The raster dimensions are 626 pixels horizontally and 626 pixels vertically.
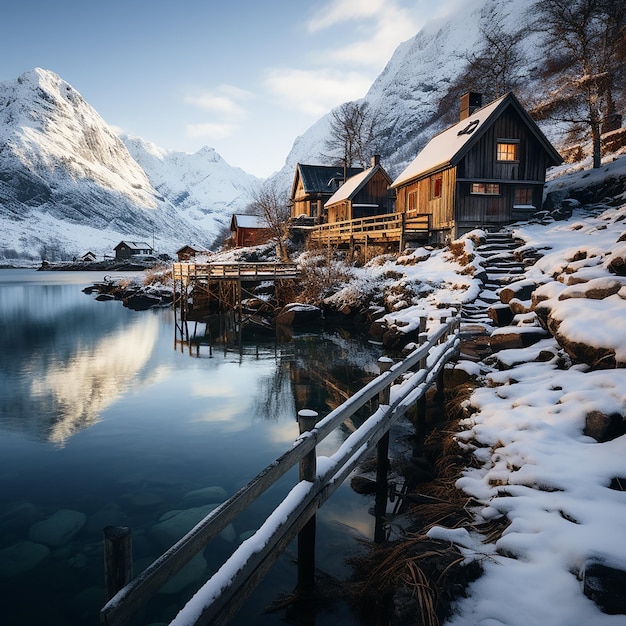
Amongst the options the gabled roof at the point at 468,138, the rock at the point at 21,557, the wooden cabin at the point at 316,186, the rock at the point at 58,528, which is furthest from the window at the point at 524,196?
the rock at the point at 21,557

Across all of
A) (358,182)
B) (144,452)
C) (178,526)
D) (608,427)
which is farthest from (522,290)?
(358,182)

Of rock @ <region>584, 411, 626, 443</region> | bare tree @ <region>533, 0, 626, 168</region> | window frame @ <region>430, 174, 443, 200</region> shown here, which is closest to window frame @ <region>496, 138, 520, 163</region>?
window frame @ <region>430, 174, 443, 200</region>

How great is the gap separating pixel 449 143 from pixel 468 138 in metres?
2.68

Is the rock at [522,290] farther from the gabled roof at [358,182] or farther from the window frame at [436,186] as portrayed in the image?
the gabled roof at [358,182]

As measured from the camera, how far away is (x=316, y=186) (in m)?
49.8

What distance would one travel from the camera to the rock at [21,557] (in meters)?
5.90

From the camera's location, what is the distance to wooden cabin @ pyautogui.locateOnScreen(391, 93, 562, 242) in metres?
24.7

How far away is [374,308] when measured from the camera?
23.1m

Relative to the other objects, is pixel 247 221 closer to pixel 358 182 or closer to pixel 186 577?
pixel 358 182

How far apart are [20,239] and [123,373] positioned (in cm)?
18074

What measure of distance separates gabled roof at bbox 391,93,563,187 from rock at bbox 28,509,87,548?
78.9 ft

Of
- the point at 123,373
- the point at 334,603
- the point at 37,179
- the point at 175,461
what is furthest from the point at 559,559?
the point at 37,179

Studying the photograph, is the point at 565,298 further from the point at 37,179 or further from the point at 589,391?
the point at 37,179

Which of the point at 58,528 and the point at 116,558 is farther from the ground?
the point at 116,558
